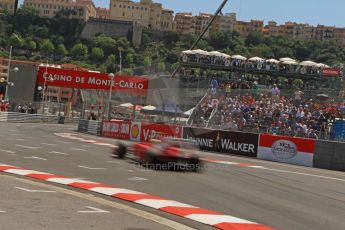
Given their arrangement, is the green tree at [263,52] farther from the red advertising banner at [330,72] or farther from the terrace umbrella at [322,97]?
the terrace umbrella at [322,97]

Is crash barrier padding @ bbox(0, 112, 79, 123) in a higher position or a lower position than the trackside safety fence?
lower

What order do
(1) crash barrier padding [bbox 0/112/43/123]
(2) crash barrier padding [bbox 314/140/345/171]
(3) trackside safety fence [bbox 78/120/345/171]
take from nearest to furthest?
(2) crash barrier padding [bbox 314/140/345/171]
(3) trackside safety fence [bbox 78/120/345/171]
(1) crash barrier padding [bbox 0/112/43/123]

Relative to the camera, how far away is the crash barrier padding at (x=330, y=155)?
24.4 metres

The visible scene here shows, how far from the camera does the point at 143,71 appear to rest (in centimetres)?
4509

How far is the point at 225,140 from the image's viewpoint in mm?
29859

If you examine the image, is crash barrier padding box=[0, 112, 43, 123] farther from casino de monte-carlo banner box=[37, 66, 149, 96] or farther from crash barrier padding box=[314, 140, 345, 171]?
crash barrier padding box=[314, 140, 345, 171]

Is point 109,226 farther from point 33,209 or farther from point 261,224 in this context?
point 261,224

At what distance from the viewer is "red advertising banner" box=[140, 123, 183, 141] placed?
32.2 metres

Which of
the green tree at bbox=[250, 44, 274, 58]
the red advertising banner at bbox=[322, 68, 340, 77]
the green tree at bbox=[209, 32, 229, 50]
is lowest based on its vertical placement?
the red advertising banner at bbox=[322, 68, 340, 77]

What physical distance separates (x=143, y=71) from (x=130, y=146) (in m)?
26.2

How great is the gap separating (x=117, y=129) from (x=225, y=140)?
1133 cm

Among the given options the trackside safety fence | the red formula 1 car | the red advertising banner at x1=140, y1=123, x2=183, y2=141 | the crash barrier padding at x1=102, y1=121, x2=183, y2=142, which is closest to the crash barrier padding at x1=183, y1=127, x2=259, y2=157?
the trackside safety fence

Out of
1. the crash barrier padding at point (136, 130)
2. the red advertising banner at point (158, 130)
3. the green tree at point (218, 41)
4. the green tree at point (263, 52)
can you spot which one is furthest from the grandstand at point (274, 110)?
the green tree at point (218, 41)

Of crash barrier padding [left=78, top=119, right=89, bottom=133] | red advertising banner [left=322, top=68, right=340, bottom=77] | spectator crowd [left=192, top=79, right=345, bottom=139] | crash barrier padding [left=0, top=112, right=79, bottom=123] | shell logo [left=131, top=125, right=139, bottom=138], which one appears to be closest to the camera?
spectator crowd [left=192, top=79, right=345, bottom=139]
